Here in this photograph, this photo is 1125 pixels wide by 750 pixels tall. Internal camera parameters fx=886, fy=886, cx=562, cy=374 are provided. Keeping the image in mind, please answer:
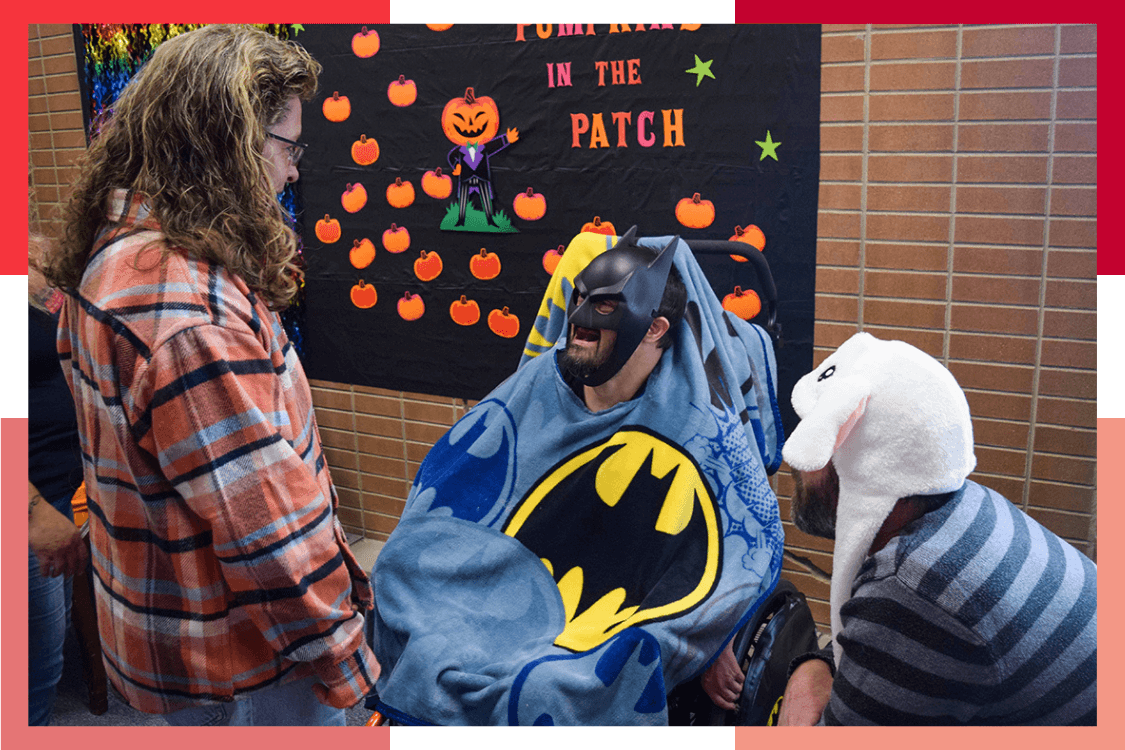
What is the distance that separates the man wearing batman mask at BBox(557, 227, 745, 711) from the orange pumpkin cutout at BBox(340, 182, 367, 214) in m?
0.46

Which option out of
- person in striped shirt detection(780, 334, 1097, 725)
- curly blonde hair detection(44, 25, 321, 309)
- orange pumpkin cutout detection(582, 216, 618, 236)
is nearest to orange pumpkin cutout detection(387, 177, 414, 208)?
orange pumpkin cutout detection(582, 216, 618, 236)

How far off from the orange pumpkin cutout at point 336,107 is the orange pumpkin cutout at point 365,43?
9 cm

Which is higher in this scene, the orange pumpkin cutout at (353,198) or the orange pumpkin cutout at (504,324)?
Result: the orange pumpkin cutout at (353,198)

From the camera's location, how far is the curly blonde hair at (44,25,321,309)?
3.73 ft

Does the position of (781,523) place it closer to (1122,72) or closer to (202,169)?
(1122,72)

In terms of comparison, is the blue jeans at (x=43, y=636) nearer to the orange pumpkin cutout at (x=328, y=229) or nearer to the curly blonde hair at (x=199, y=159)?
the curly blonde hair at (x=199, y=159)

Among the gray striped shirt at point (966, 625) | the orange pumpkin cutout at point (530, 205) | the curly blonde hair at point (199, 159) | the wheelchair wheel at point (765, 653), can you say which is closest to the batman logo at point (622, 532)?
the wheelchair wheel at point (765, 653)

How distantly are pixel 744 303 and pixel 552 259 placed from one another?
353 mm

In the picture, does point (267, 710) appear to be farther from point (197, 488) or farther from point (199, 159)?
point (199, 159)

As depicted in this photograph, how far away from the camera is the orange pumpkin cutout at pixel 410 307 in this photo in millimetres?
1721

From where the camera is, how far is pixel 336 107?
167 cm

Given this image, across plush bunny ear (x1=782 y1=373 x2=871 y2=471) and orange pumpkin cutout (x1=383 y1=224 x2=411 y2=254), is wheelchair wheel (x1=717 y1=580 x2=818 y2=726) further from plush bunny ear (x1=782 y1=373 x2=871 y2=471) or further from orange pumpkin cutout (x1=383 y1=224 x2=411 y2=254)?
orange pumpkin cutout (x1=383 y1=224 x2=411 y2=254)

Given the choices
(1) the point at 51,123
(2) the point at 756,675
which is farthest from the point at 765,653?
(1) the point at 51,123

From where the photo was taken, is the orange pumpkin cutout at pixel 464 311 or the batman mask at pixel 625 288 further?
the orange pumpkin cutout at pixel 464 311
